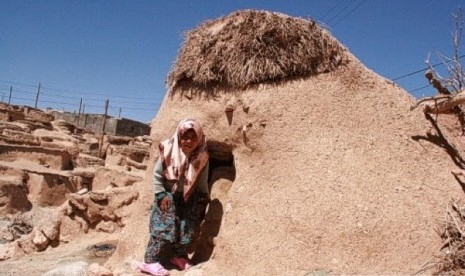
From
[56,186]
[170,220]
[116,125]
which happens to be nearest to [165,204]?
[170,220]

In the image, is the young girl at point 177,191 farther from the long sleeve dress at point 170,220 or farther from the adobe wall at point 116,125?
the adobe wall at point 116,125

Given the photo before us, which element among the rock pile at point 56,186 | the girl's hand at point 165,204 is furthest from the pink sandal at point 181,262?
the rock pile at point 56,186

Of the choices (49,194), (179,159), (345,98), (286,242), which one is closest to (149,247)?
(179,159)

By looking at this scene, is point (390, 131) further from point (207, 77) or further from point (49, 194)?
point (49, 194)

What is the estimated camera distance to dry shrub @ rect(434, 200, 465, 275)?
10.2 feet

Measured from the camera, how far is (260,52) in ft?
14.4

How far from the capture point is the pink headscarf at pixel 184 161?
3924 millimetres

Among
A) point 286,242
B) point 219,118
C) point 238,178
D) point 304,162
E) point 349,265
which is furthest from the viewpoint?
point 219,118

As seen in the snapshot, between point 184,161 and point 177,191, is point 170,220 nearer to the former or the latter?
point 177,191

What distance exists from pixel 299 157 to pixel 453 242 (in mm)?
1409

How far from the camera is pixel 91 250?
5457 millimetres

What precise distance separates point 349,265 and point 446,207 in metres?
1.06

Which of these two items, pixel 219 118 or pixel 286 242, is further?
pixel 219 118

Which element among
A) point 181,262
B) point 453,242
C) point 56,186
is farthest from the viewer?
point 56,186
